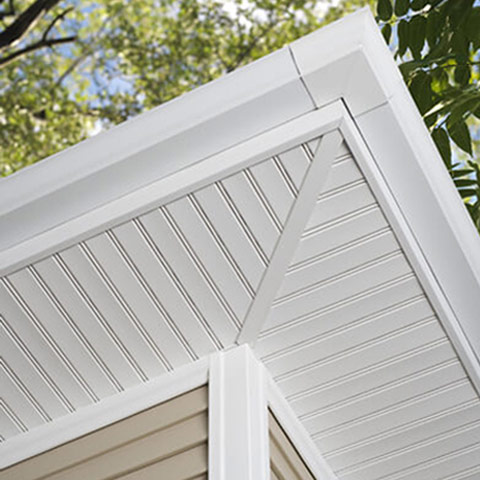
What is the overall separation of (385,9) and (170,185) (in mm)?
1457

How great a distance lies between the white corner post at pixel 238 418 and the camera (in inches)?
87.7

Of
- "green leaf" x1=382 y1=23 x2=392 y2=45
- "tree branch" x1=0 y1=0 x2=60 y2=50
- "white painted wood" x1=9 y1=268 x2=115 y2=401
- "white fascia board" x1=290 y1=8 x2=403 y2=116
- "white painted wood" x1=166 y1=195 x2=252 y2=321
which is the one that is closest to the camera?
"white fascia board" x1=290 y1=8 x2=403 y2=116

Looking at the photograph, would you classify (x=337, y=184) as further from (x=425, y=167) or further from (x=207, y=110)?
(x=207, y=110)

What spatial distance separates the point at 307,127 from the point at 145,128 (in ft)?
1.43

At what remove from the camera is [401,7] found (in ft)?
10.5

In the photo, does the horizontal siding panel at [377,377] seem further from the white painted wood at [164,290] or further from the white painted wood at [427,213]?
the white painted wood at [164,290]

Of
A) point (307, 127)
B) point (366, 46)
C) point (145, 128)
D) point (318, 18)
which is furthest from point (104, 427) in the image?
point (318, 18)

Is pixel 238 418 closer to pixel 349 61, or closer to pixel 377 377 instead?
pixel 377 377

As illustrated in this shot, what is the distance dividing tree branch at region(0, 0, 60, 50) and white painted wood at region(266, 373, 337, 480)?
22.6 feet

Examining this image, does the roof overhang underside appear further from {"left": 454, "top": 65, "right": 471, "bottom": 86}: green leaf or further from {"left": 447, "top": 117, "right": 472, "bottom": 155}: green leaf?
{"left": 454, "top": 65, "right": 471, "bottom": 86}: green leaf

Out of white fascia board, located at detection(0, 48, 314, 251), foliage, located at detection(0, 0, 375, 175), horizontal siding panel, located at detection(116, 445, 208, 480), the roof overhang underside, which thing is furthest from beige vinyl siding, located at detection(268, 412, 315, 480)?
foliage, located at detection(0, 0, 375, 175)

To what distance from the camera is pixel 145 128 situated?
2207 millimetres

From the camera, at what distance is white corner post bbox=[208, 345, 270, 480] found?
87.7 inches

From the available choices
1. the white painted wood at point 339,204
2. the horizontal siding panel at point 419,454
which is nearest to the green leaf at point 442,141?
the white painted wood at point 339,204
